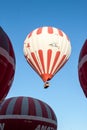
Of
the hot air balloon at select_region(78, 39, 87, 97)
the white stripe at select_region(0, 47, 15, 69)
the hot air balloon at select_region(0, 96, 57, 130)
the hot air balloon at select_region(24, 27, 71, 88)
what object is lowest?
the hot air balloon at select_region(0, 96, 57, 130)

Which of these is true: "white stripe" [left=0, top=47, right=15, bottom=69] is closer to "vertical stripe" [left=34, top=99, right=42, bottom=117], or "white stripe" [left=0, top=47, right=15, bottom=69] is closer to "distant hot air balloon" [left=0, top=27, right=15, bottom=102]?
"distant hot air balloon" [left=0, top=27, right=15, bottom=102]

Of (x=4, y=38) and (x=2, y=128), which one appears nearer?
(x=4, y=38)

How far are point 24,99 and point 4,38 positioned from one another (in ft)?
26.4

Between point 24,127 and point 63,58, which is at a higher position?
point 63,58

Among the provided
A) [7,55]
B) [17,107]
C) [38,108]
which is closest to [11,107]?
[17,107]

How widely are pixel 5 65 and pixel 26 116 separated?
7066 millimetres

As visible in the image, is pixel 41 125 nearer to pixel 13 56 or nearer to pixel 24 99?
pixel 24 99

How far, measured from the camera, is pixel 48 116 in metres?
22.1

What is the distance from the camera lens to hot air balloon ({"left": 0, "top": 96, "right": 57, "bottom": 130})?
21016mm

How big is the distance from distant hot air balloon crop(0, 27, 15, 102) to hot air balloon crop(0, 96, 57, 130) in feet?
19.5

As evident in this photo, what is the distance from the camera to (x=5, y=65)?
582 inches

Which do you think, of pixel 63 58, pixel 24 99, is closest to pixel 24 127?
pixel 24 99

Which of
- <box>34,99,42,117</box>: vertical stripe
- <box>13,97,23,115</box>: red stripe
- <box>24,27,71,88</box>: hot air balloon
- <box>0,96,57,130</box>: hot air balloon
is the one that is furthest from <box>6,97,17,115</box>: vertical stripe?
<box>24,27,71,88</box>: hot air balloon

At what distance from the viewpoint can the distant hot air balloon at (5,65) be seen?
1462cm
